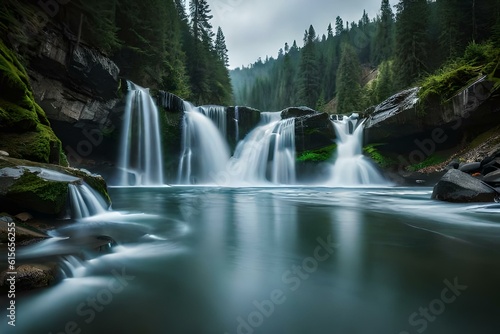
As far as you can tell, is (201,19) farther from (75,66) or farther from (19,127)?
(19,127)

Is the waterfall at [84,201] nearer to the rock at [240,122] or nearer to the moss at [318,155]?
the moss at [318,155]

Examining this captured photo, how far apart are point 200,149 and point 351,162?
37.5ft

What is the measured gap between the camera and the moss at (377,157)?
18.2m

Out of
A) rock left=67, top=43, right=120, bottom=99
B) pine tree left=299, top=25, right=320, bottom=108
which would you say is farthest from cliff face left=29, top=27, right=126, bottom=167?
pine tree left=299, top=25, right=320, bottom=108

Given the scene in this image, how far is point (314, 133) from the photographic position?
20594 millimetres

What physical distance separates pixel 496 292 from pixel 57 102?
16972 mm

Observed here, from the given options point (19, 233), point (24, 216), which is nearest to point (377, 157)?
point (24, 216)

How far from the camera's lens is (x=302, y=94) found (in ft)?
164

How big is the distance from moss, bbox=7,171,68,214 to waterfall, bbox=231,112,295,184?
625 inches

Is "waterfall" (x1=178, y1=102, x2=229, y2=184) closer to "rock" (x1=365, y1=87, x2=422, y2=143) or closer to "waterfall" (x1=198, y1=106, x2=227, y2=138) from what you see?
"waterfall" (x1=198, y1=106, x2=227, y2=138)

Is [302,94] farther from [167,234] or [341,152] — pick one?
[167,234]

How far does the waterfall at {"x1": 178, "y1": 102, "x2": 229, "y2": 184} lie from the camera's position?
67.2ft

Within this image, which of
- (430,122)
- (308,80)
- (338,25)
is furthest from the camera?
(338,25)

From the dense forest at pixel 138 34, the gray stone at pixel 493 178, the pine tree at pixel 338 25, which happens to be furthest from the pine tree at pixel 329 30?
the gray stone at pixel 493 178
